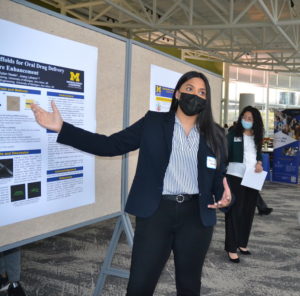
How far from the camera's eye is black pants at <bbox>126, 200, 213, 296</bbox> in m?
1.62

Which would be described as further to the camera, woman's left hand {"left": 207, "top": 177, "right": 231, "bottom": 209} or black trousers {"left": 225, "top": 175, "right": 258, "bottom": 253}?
black trousers {"left": 225, "top": 175, "right": 258, "bottom": 253}

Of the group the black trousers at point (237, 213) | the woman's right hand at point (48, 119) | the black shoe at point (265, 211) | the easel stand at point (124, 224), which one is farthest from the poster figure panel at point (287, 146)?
the woman's right hand at point (48, 119)

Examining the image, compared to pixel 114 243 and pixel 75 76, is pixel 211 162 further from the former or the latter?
pixel 114 243

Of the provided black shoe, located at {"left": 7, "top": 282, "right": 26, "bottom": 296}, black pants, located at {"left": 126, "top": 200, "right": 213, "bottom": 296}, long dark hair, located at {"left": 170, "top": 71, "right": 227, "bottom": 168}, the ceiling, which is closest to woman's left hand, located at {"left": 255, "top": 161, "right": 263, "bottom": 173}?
long dark hair, located at {"left": 170, "top": 71, "right": 227, "bottom": 168}

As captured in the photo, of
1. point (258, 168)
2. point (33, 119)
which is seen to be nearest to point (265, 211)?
point (258, 168)

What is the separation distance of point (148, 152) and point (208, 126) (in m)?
0.33

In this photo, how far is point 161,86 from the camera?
8.89ft

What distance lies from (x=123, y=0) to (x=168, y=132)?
9.18 m

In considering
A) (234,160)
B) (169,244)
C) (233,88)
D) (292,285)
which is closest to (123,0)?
(234,160)

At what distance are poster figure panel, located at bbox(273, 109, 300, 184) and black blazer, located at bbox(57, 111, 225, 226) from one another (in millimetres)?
7462

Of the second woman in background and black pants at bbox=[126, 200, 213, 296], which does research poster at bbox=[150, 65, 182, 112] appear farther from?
black pants at bbox=[126, 200, 213, 296]

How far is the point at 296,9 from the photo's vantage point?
11062mm

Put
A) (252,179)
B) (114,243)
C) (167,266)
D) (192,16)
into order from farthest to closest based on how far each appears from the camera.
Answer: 1. (192,16)
2. (252,179)
3. (167,266)
4. (114,243)

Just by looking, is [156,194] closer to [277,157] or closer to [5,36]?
[5,36]
